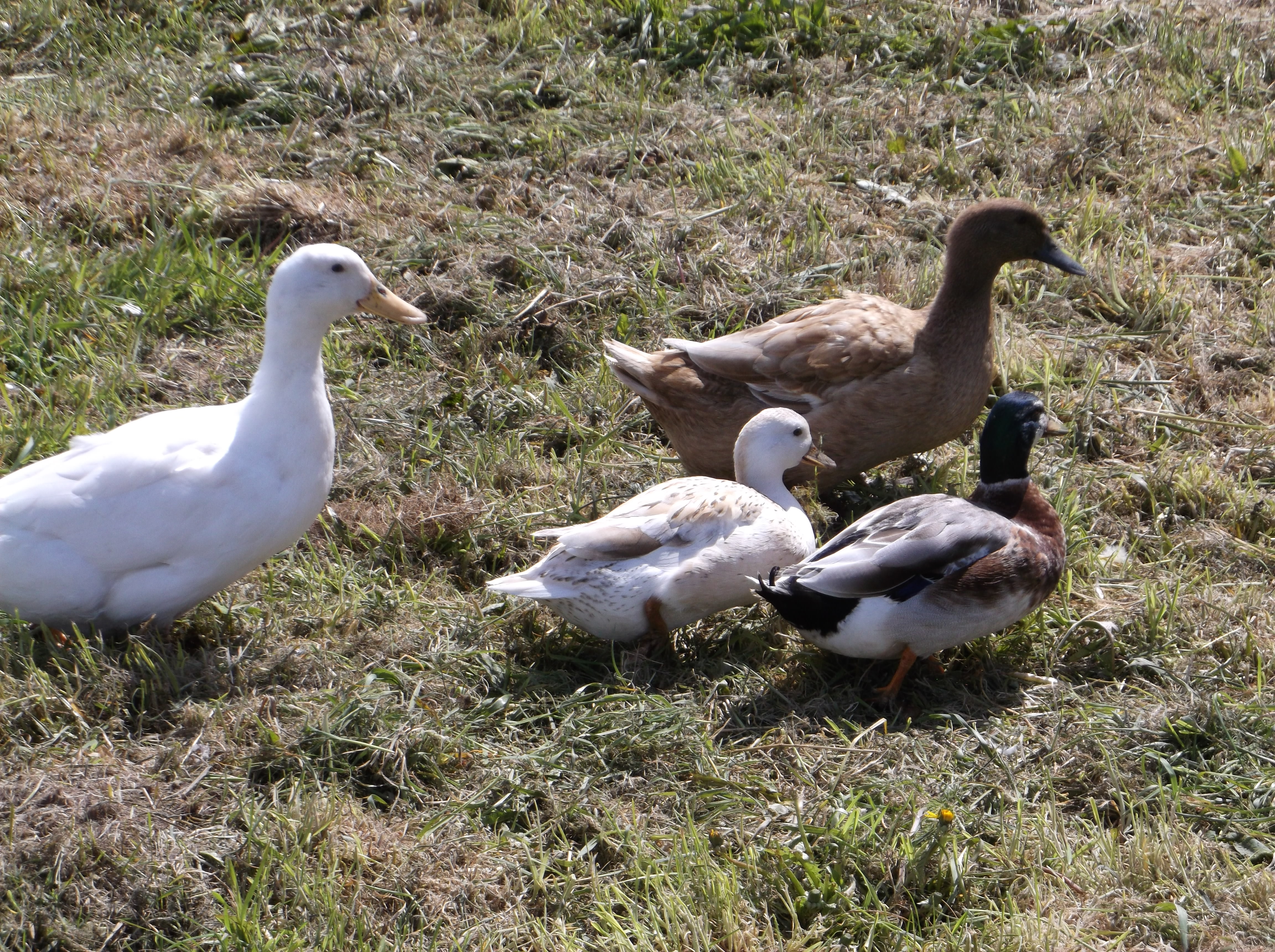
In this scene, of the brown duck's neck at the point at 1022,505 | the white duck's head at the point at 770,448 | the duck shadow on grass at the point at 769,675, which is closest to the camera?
the duck shadow on grass at the point at 769,675

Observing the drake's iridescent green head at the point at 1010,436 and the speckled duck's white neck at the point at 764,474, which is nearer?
the drake's iridescent green head at the point at 1010,436

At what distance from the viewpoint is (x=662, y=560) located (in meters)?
3.53

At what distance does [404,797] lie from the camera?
307 centimetres

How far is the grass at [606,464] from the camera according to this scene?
2809 millimetres

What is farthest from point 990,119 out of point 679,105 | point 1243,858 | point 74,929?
point 74,929

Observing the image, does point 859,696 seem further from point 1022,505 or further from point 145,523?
point 145,523

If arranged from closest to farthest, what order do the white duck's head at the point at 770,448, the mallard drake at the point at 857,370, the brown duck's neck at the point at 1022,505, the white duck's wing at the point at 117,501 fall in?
the white duck's wing at the point at 117,501 → the brown duck's neck at the point at 1022,505 → the white duck's head at the point at 770,448 → the mallard drake at the point at 857,370

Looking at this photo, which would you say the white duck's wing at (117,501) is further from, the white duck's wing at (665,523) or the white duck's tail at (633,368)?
the white duck's tail at (633,368)

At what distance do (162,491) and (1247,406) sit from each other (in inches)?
149

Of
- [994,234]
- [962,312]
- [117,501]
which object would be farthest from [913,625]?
[117,501]

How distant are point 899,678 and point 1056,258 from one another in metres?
1.94

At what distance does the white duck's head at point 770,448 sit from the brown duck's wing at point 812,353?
0.32 meters

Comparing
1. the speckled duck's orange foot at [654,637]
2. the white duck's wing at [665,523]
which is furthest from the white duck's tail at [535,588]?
the speckled duck's orange foot at [654,637]

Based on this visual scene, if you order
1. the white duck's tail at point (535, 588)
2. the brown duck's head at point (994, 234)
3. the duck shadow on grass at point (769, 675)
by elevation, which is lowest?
the duck shadow on grass at point (769, 675)
